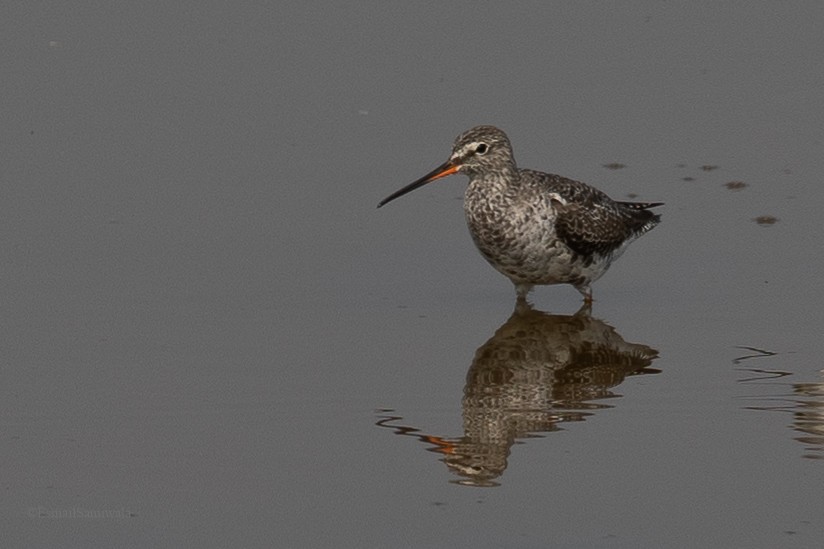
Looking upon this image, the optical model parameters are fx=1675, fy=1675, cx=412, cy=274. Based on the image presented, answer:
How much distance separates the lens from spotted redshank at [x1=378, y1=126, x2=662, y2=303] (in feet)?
47.9

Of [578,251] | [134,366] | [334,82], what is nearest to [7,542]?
[134,366]

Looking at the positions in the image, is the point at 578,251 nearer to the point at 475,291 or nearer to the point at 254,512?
the point at 475,291

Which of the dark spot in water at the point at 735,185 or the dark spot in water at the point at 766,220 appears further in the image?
the dark spot in water at the point at 735,185

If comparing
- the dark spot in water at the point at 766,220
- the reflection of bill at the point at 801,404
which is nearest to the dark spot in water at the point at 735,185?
the dark spot in water at the point at 766,220

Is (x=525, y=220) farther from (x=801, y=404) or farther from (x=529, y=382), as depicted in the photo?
(x=801, y=404)

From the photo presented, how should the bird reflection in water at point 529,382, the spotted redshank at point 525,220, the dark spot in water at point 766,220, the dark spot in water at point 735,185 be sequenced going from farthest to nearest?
1. the dark spot in water at point 735,185
2. the dark spot in water at point 766,220
3. the spotted redshank at point 525,220
4. the bird reflection in water at point 529,382

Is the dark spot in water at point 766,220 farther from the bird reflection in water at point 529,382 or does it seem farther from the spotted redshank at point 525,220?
the bird reflection in water at point 529,382

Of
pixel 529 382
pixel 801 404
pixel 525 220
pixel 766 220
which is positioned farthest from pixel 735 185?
pixel 801 404

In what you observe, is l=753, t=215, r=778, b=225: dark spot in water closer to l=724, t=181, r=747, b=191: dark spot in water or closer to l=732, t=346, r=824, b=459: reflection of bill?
l=724, t=181, r=747, b=191: dark spot in water

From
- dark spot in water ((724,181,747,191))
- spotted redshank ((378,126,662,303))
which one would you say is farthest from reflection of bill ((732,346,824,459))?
dark spot in water ((724,181,747,191))

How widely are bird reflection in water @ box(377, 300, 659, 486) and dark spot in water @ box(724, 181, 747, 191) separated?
3149 mm

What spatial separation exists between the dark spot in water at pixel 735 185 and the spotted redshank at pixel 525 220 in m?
2.41

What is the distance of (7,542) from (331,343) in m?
4.16

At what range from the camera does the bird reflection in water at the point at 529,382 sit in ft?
37.1
